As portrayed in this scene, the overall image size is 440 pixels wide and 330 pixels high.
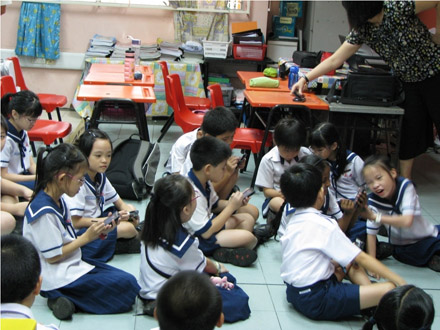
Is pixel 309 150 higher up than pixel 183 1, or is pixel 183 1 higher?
pixel 183 1

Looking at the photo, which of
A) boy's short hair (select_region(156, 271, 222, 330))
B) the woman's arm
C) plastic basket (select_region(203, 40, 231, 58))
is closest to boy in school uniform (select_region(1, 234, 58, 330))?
boy's short hair (select_region(156, 271, 222, 330))

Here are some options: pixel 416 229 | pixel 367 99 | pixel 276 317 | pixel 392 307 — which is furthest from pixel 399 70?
pixel 392 307

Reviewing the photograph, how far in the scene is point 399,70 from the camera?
11.6 feet

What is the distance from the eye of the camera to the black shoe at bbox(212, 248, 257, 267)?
2.84 metres

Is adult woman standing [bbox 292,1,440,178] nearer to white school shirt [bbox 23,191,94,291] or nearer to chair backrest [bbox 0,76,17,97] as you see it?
white school shirt [bbox 23,191,94,291]

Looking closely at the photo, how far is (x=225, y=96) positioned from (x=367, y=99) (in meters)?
2.01

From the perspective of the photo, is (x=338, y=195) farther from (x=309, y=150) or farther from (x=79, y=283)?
(x=79, y=283)

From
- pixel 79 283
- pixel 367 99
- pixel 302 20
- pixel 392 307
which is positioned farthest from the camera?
pixel 302 20

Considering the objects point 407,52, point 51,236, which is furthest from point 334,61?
point 51,236

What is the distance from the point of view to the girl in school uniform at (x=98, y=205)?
8.87ft

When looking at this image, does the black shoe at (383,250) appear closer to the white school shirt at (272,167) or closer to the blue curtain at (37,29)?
the white school shirt at (272,167)

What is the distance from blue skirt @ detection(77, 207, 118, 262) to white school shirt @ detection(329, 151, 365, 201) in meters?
1.33

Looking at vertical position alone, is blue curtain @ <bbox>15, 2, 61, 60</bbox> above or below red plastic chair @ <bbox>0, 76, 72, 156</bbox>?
above

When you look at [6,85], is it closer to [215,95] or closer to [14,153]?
[14,153]
